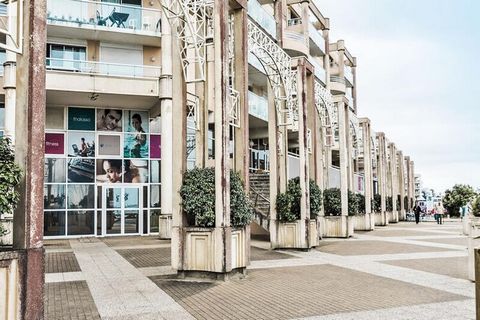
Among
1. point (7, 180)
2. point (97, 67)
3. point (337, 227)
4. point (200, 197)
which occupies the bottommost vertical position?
point (337, 227)

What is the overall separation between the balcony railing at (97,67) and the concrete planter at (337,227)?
10269 mm

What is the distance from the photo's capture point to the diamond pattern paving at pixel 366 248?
15.2m

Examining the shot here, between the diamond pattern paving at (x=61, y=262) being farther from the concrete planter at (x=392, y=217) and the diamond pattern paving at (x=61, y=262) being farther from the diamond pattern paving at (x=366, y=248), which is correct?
the concrete planter at (x=392, y=217)

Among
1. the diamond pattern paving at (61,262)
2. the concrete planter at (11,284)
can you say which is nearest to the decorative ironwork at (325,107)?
the diamond pattern paving at (61,262)

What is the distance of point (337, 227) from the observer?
66.6 ft

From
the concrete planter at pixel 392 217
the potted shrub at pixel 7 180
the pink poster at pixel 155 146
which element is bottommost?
the concrete planter at pixel 392 217

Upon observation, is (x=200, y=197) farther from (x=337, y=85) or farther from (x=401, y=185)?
(x=337, y=85)

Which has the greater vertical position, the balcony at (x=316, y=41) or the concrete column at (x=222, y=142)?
the balcony at (x=316, y=41)

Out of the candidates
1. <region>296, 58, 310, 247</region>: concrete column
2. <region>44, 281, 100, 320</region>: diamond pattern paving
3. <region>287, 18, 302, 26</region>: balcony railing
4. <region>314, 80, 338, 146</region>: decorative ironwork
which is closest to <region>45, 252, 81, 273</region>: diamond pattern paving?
<region>44, 281, 100, 320</region>: diamond pattern paving

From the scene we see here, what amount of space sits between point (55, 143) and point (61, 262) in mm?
10203

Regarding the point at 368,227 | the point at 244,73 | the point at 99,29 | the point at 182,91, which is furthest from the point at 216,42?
the point at 368,227

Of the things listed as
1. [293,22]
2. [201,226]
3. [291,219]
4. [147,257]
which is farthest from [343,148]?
[293,22]

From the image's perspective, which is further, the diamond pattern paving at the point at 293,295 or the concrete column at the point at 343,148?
the concrete column at the point at 343,148

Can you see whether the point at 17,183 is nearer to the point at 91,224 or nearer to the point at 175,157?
the point at 175,157
